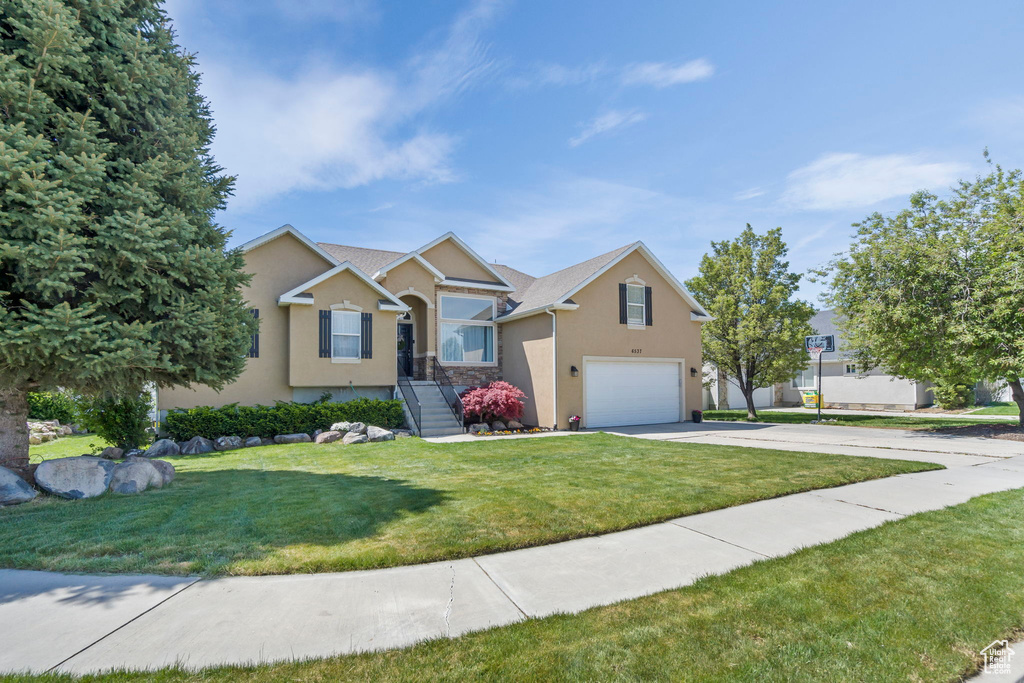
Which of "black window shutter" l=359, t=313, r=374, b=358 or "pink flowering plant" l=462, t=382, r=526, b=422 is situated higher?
"black window shutter" l=359, t=313, r=374, b=358

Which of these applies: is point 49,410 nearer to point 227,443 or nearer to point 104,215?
point 227,443

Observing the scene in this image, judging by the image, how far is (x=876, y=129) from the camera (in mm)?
10609

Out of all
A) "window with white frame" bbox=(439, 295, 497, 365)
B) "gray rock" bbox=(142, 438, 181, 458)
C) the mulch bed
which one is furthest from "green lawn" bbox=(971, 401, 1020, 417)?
"gray rock" bbox=(142, 438, 181, 458)

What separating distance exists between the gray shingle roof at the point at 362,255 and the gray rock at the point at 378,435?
676 cm

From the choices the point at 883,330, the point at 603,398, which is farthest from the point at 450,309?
the point at 883,330

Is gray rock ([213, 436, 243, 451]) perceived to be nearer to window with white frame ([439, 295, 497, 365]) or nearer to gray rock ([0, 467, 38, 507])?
gray rock ([0, 467, 38, 507])

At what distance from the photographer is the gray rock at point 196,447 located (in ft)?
36.8

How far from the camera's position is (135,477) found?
679 cm

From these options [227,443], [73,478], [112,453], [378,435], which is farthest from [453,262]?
[73,478]

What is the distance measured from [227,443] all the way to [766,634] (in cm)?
1250

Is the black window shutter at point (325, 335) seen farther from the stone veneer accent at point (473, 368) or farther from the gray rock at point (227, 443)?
the stone veneer accent at point (473, 368)

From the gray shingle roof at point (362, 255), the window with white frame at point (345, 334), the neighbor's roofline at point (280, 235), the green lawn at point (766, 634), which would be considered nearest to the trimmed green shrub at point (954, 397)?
the green lawn at point (766, 634)

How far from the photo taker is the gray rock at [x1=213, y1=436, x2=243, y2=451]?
11867 millimetres

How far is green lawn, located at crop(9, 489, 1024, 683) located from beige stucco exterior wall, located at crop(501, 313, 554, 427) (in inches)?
457
